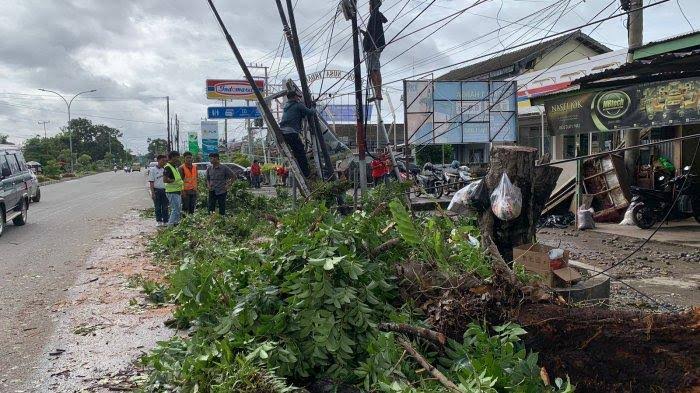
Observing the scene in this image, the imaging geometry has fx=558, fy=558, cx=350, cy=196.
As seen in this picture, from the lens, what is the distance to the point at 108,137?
10419cm

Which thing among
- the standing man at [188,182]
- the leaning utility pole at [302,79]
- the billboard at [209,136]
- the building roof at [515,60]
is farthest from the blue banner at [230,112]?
the leaning utility pole at [302,79]

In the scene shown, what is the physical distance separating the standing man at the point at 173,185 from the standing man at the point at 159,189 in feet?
0.83

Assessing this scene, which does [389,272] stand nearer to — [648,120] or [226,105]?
[648,120]

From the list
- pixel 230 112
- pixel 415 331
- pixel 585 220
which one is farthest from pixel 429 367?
pixel 230 112

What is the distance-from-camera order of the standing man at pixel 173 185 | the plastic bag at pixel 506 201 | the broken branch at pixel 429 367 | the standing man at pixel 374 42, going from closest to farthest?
the broken branch at pixel 429 367
the plastic bag at pixel 506 201
the standing man at pixel 374 42
the standing man at pixel 173 185

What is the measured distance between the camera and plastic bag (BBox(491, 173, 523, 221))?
528cm

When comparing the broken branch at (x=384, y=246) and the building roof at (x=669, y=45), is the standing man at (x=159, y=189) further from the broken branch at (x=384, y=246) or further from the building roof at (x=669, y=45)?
the building roof at (x=669, y=45)

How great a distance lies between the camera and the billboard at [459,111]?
16.1m

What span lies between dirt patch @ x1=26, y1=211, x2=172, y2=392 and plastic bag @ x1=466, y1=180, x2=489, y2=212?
3234mm

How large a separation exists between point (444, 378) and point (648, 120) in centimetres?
Result: 852

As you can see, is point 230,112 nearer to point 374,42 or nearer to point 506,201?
point 374,42

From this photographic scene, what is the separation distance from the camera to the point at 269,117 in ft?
32.6

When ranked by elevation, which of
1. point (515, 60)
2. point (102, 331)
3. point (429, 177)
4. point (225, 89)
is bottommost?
point (102, 331)

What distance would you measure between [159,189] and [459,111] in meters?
8.89
